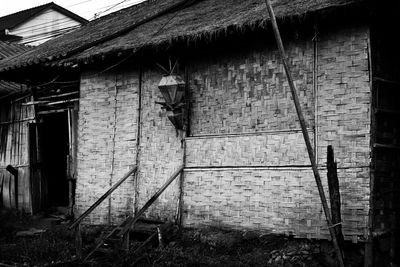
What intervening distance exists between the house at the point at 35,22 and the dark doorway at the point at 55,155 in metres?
15.1

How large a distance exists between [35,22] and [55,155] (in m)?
18.4

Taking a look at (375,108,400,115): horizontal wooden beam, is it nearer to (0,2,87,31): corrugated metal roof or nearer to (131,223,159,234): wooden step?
(131,223,159,234): wooden step

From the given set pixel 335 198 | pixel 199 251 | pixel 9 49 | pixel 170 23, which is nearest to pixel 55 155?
pixel 170 23

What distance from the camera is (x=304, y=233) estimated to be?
22.6 ft

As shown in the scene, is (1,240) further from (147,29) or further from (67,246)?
(147,29)

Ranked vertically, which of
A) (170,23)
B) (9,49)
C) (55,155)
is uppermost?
(9,49)

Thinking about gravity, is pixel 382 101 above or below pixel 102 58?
below

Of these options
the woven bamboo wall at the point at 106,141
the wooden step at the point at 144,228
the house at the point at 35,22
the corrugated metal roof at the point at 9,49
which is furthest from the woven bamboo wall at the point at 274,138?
the house at the point at 35,22

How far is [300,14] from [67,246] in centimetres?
525

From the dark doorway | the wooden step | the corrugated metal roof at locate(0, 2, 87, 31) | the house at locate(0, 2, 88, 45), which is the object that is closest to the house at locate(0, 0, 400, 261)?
the wooden step

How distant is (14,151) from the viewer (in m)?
12.2

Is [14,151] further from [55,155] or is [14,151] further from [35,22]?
[35,22]

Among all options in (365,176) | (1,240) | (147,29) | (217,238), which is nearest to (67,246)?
(1,240)

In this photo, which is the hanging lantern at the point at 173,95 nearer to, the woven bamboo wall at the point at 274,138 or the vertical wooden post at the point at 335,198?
the woven bamboo wall at the point at 274,138
